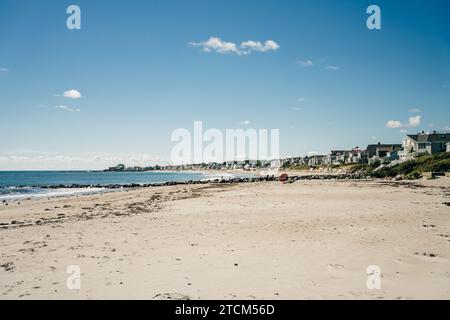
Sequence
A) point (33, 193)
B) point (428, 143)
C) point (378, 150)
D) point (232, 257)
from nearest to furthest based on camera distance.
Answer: point (232, 257) < point (33, 193) < point (428, 143) < point (378, 150)

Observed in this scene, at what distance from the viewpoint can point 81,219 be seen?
63.1 feet

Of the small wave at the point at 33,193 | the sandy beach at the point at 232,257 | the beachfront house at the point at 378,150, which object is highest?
the beachfront house at the point at 378,150

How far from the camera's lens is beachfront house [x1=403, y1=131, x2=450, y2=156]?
85537mm

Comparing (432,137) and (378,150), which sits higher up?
(432,137)

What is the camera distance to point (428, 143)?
283 ft

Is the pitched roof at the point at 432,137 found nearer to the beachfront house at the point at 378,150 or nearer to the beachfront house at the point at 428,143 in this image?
the beachfront house at the point at 428,143

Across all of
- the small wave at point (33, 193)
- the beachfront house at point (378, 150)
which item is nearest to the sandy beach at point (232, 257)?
the small wave at point (33, 193)

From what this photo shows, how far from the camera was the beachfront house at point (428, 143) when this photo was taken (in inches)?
3368

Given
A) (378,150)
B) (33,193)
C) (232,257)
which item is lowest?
(33,193)

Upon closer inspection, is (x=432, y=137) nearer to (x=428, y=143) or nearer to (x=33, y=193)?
(x=428, y=143)

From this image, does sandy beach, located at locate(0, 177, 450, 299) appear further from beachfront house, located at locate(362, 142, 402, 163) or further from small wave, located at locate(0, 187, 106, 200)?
beachfront house, located at locate(362, 142, 402, 163)

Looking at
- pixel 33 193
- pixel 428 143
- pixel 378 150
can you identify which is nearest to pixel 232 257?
pixel 33 193

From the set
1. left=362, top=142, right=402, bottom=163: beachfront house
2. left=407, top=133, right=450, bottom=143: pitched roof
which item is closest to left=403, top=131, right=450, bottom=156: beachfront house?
left=407, top=133, right=450, bottom=143: pitched roof
